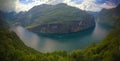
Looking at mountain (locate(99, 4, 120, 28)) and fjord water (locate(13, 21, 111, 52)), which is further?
mountain (locate(99, 4, 120, 28))

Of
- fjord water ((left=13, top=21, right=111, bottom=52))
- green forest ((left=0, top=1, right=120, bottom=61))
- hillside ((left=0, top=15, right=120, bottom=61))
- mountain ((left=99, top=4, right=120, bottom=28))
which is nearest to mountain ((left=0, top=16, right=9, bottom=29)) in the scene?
green forest ((left=0, top=1, right=120, bottom=61))

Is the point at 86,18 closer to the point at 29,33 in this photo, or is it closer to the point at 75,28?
the point at 75,28

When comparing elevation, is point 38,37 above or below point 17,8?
below

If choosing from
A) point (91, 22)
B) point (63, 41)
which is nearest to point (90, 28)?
point (91, 22)

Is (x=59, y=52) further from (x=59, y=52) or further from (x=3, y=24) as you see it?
(x=3, y=24)

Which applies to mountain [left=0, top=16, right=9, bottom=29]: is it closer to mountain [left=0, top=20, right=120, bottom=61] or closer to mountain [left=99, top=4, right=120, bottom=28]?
mountain [left=0, top=20, right=120, bottom=61]

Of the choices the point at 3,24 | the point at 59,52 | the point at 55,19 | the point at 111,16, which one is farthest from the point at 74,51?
the point at 3,24

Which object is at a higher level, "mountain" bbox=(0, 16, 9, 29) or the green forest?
"mountain" bbox=(0, 16, 9, 29)
